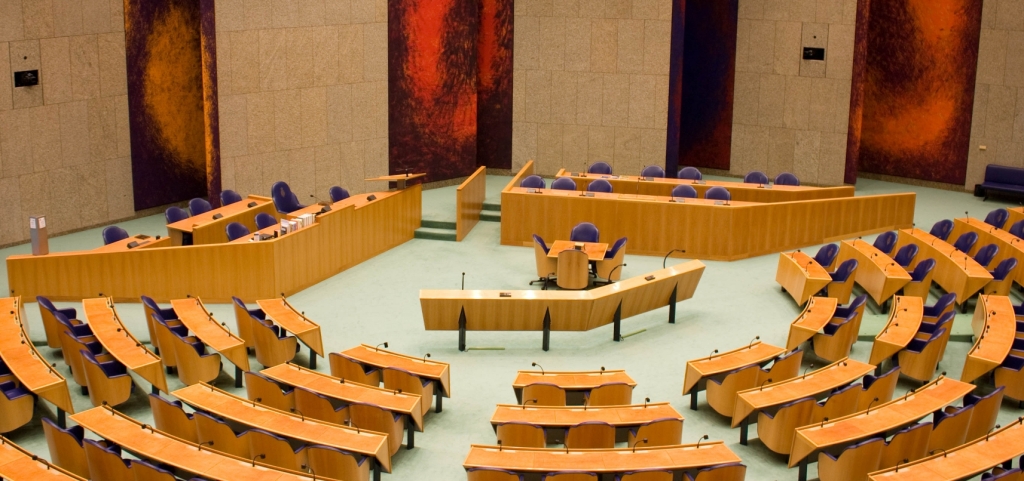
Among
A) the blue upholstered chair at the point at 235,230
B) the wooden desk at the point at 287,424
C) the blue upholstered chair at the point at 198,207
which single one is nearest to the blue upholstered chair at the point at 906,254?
the wooden desk at the point at 287,424

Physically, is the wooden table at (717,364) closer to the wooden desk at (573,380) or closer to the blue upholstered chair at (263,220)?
the wooden desk at (573,380)

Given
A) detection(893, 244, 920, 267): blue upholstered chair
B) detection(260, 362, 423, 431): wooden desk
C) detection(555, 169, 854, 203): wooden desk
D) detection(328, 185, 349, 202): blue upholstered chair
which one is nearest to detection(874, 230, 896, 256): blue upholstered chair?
detection(893, 244, 920, 267): blue upholstered chair

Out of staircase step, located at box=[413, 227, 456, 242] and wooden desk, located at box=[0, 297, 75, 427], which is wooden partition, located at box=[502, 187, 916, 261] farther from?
wooden desk, located at box=[0, 297, 75, 427]

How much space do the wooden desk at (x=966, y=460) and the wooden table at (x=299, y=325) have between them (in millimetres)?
6055

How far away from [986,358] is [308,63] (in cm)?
1176

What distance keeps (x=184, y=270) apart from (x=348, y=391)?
454cm

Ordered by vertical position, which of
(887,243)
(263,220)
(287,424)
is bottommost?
(287,424)

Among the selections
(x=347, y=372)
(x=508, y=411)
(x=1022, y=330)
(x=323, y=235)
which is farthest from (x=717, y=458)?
(x=323, y=235)

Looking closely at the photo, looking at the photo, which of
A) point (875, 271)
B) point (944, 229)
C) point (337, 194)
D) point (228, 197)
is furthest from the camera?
point (337, 194)

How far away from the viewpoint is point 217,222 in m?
15.0

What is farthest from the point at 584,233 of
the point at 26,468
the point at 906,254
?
the point at 26,468

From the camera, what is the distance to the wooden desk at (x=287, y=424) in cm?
916

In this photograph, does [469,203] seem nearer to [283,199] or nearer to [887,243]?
[283,199]

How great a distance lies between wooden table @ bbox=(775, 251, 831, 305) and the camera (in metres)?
13.9
